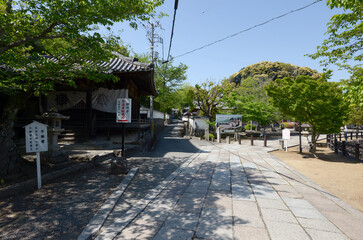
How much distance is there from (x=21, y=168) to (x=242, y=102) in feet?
67.5

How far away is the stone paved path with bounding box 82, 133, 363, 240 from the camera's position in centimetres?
279

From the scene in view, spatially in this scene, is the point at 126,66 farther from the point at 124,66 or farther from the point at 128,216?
the point at 128,216

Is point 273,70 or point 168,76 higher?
point 273,70

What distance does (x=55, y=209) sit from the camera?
3510 mm

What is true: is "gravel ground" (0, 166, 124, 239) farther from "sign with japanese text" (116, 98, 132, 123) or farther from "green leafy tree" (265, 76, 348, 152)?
"green leafy tree" (265, 76, 348, 152)

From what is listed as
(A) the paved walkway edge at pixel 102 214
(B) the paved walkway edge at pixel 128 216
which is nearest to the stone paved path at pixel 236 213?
(B) the paved walkway edge at pixel 128 216

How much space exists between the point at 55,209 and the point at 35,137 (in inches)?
89.2

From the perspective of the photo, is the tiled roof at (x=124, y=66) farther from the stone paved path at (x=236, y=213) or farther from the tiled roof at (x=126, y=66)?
the stone paved path at (x=236, y=213)

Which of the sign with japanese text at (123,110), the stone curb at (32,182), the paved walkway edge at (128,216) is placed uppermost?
the sign with japanese text at (123,110)

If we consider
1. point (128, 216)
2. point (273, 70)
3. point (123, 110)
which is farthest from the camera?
point (273, 70)

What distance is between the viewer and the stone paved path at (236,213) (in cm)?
279

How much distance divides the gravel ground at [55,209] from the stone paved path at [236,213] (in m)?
0.65

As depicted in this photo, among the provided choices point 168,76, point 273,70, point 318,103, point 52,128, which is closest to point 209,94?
point 168,76

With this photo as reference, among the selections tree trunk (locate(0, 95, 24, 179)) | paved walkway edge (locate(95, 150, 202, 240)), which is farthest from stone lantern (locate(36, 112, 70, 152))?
paved walkway edge (locate(95, 150, 202, 240))
